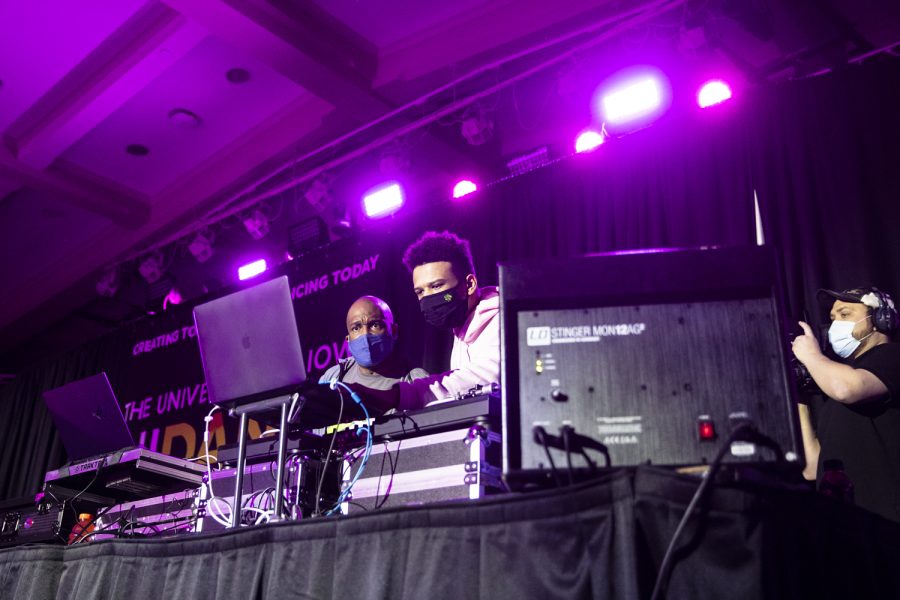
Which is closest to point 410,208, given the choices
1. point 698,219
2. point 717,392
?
point 698,219

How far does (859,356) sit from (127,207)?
5.75 metres

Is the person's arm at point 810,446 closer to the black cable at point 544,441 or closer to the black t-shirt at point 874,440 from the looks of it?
the black t-shirt at point 874,440

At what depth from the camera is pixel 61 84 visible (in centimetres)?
527

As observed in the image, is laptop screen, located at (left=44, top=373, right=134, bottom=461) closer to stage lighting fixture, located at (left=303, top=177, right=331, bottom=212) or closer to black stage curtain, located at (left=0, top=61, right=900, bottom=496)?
black stage curtain, located at (left=0, top=61, right=900, bottom=496)

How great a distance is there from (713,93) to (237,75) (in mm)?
3027

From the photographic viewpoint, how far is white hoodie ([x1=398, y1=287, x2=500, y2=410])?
8.41 feet

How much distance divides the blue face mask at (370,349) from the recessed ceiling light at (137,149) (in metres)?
3.54

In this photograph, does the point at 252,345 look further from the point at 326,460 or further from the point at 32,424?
the point at 32,424

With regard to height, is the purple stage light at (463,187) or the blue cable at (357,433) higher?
the purple stage light at (463,187)

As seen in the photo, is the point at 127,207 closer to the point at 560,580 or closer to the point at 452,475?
the point at 452,475

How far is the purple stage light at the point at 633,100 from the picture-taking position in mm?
4250

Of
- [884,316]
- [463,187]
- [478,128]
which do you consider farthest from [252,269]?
[884,316]

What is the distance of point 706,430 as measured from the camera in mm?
1260

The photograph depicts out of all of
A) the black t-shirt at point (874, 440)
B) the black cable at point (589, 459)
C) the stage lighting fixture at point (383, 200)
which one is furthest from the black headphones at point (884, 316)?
the stage lighting fixture at point (383, 200)
